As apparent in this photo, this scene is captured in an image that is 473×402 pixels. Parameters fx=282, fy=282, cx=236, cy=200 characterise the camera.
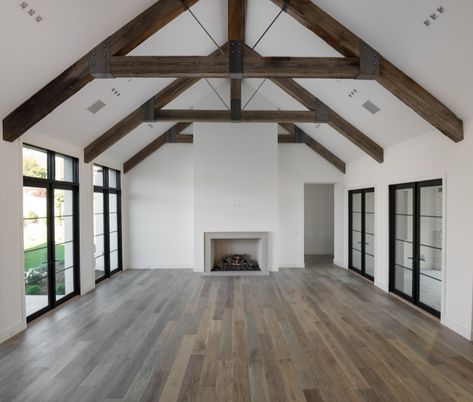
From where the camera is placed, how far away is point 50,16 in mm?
2783

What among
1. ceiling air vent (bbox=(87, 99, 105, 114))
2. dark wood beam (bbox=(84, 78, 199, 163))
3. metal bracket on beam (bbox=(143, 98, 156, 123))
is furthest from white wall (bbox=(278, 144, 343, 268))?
ceiling air vent (bbox=(87, 99, 105, 114))

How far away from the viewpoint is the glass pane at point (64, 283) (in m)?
4.75

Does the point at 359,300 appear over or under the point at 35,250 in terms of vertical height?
under

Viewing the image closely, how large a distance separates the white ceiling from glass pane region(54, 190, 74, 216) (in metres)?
0.92

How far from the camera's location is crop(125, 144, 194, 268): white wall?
7383mm

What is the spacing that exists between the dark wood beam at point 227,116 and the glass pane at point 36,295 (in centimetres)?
338

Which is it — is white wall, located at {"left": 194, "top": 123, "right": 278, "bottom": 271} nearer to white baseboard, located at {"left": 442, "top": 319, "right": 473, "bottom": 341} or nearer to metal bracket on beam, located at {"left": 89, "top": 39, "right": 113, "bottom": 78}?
metal bracket on beam, located at {"left": 89, "top": 39, "right": 113, "bottom": 78}

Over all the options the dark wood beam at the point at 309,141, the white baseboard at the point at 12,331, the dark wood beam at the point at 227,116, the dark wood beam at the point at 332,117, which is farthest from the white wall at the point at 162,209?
the white baseboard at the point at 12,331

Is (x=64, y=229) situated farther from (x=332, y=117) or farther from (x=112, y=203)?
(x=332, y=117)

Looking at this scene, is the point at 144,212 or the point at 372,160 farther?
the point at 144,212

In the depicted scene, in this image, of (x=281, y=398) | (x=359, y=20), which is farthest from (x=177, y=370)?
(x=359, y=20)

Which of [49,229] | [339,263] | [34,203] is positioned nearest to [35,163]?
[34,203]

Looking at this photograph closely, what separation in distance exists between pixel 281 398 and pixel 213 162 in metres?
5.19

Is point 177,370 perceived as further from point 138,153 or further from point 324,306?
point 138,153
